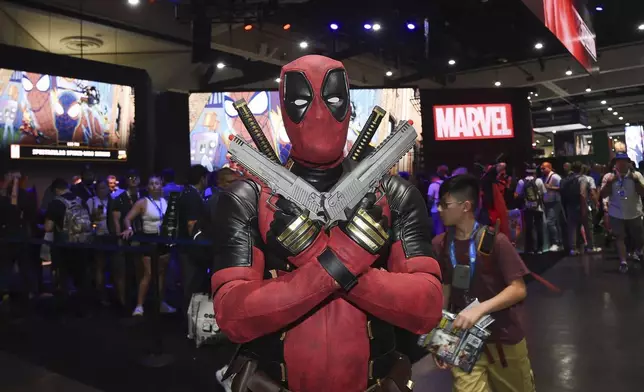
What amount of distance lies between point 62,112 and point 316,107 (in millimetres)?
9261

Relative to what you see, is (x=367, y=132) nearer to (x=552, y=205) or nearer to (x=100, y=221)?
(x=100, y=221)

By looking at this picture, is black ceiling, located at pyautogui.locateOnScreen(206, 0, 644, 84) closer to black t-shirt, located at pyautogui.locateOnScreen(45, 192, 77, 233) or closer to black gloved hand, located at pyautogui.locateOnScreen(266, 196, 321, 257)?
black t-shirt, located at pyautogui.locateOnScreen(45, 192, 77, 233)

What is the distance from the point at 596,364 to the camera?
3.64 m

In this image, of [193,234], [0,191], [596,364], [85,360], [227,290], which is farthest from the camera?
[0,191]

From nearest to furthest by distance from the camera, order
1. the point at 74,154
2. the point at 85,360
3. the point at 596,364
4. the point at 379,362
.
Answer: the point at 379,362, the point at 596,364, the point at 85,360, the point at 74,154

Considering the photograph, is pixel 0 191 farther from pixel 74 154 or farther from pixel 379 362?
pixel 379 362

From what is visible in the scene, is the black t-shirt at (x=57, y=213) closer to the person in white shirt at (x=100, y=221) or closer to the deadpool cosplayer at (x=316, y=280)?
the person in white shirt at (x=100, y=221)

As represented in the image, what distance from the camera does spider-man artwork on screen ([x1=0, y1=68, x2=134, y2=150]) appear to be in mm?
8484

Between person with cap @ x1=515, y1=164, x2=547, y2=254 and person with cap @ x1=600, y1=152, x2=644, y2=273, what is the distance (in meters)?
1.60

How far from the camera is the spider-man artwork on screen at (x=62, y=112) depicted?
334 inches

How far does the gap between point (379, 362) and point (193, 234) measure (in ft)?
12.4

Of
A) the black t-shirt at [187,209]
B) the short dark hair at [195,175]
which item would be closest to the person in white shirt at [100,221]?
the short dark hair at [195,175]

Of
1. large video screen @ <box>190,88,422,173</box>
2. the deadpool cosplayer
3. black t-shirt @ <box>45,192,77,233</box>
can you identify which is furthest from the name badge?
large video screen @ <box>190,88,422,173</box>

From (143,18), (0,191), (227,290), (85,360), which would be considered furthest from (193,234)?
(143,18)
